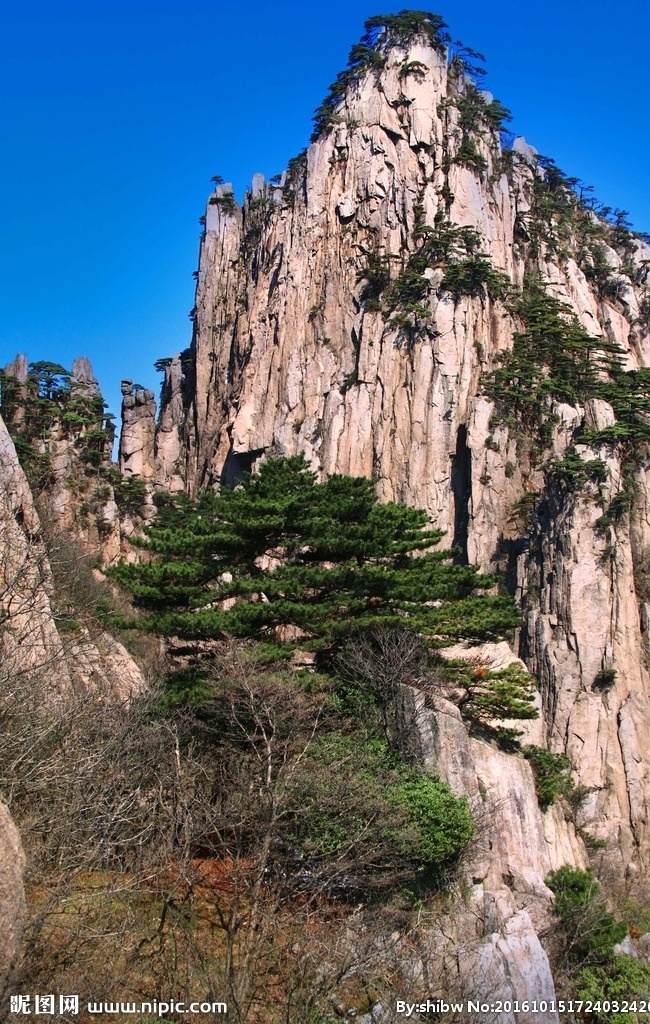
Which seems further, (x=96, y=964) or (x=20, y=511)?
(x=20, y=511)

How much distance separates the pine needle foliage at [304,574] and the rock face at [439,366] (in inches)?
547

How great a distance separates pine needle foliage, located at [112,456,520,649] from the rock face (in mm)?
13899

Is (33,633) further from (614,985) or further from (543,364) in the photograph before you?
Answer: (543,364)

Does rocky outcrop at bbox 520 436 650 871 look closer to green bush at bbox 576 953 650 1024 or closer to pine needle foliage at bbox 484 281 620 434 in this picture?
pine needle foliage at bbox 484 281 620 434

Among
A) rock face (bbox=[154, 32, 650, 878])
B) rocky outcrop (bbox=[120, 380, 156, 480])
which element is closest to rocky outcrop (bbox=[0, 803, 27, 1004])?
A: rock face (bbox=[154, 32, 650, 878])

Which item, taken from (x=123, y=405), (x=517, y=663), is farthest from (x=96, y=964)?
(x=123, y=405)

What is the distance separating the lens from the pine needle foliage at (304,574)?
64.5 feet

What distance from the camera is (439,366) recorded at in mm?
42062

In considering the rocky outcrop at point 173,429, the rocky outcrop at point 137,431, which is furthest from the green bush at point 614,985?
the rocky outcrop at point 137,431

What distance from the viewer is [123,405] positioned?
54656 mm

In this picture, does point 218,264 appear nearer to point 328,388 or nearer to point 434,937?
point 328,388

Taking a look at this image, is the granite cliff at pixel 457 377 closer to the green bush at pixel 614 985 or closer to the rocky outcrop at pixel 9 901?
the green bush at pixel 614 985

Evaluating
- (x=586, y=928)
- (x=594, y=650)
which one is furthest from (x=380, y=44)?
(x=586, y=928)

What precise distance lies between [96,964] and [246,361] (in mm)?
A: 38549
